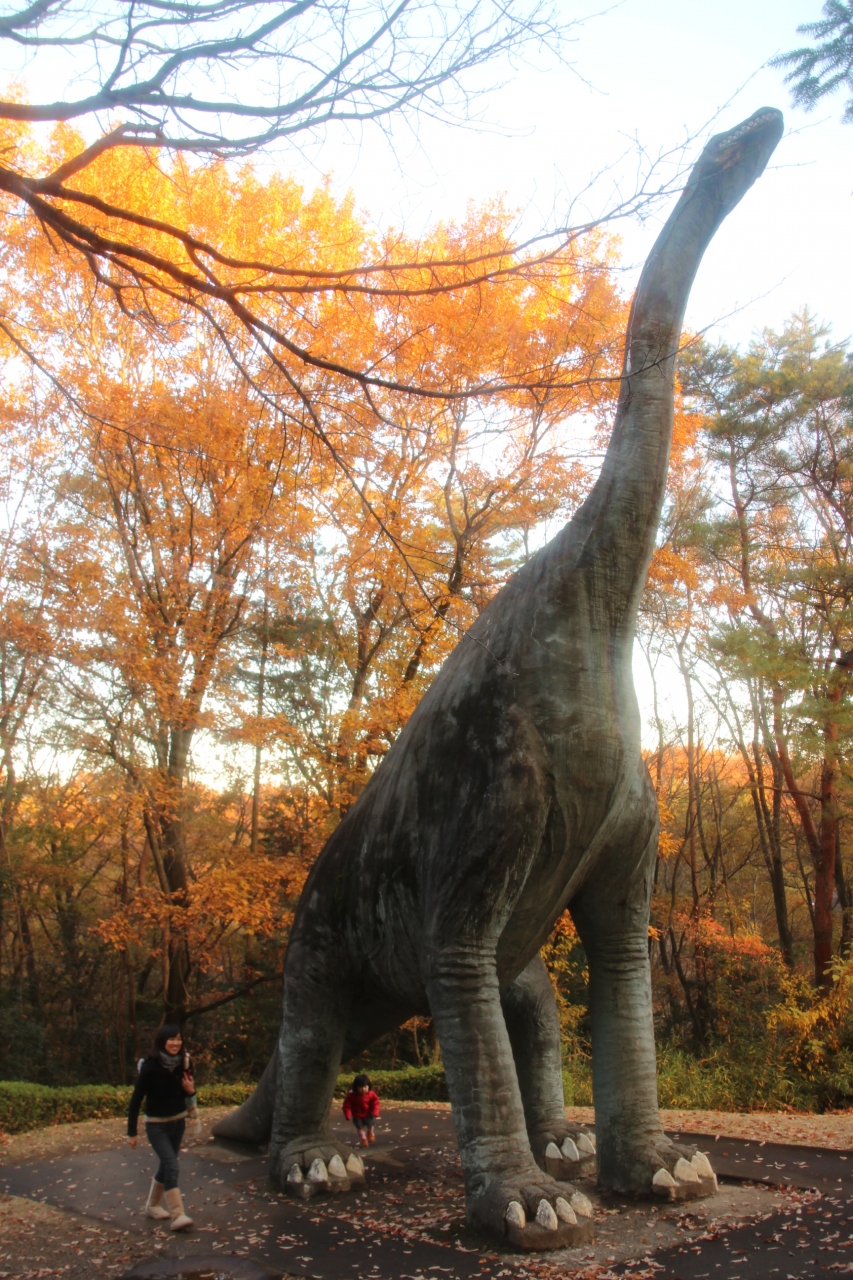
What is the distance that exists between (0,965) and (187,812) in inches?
270

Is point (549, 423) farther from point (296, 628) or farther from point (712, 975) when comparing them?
point (712, 975)

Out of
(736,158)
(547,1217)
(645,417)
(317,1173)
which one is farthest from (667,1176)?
(736,158)

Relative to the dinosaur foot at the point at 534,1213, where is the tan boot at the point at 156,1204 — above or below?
below

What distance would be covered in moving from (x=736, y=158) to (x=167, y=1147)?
18.8ft

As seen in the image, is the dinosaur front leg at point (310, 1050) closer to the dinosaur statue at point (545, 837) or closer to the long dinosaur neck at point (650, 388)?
the dinosaur statue at point (545, 837)

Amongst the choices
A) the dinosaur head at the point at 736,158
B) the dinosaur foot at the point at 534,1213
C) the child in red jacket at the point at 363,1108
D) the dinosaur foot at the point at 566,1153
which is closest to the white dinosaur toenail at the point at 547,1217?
the dinosaur foot at the point at 534,1213

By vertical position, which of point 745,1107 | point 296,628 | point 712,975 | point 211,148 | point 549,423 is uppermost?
point 549,423

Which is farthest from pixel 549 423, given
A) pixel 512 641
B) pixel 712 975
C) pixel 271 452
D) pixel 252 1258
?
pixel 712 975

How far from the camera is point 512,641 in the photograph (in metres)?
4.47

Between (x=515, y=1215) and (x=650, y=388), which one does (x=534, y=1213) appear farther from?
(x=650, y=388)

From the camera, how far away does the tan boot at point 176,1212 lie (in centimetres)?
434

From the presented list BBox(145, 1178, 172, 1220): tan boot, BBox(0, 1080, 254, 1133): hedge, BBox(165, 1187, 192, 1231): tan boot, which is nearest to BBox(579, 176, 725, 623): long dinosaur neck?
BBox(165, 1187, 192, 1231): tan boot

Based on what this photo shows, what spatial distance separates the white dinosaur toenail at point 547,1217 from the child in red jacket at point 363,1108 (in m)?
2.84

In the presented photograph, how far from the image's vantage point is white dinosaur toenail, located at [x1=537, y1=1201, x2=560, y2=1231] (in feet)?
11.9
